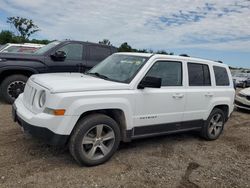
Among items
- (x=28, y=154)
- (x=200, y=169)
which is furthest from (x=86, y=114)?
(x=200, y=169)

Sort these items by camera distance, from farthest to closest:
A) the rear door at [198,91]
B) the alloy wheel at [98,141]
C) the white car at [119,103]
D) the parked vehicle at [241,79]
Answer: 1. the parked vehicle at [241,79]
2. the rear door at [198,91]
3. the alloy wheel at [98,141]
4. the white car at [119,103]

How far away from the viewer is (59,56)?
7.82 m

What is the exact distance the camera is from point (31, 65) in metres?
7.89

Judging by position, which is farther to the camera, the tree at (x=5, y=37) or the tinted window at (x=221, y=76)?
the tree at (x=5, y=37)

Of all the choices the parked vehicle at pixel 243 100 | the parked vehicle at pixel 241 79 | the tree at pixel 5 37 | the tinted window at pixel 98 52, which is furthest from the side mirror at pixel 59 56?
the tree at pixel 5 37

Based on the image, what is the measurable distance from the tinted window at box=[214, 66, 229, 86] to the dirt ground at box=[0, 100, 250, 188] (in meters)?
1.35

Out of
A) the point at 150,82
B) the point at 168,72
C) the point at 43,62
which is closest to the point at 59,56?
the point at 43,62

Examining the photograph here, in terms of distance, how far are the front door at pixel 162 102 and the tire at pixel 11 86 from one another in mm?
4447

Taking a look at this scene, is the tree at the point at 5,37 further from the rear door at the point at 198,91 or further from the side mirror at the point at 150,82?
the side mirror at the point at 150,82

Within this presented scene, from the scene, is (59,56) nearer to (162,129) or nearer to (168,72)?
(168,72)

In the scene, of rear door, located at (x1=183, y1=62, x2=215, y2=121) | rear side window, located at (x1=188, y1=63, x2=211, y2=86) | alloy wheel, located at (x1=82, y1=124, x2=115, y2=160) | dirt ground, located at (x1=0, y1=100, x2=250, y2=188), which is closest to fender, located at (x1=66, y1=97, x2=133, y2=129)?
alloy wheel, located at (x1=82, y1=124, x2=115, y2=160)

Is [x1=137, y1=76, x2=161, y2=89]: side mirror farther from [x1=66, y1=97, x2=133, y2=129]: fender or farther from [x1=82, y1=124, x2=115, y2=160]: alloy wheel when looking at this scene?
[x1=82, y1=124, x2=115, y2=160]: alloy wheel

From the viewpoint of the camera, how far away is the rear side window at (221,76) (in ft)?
20.0

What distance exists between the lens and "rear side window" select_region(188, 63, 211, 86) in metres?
→ 5.48
